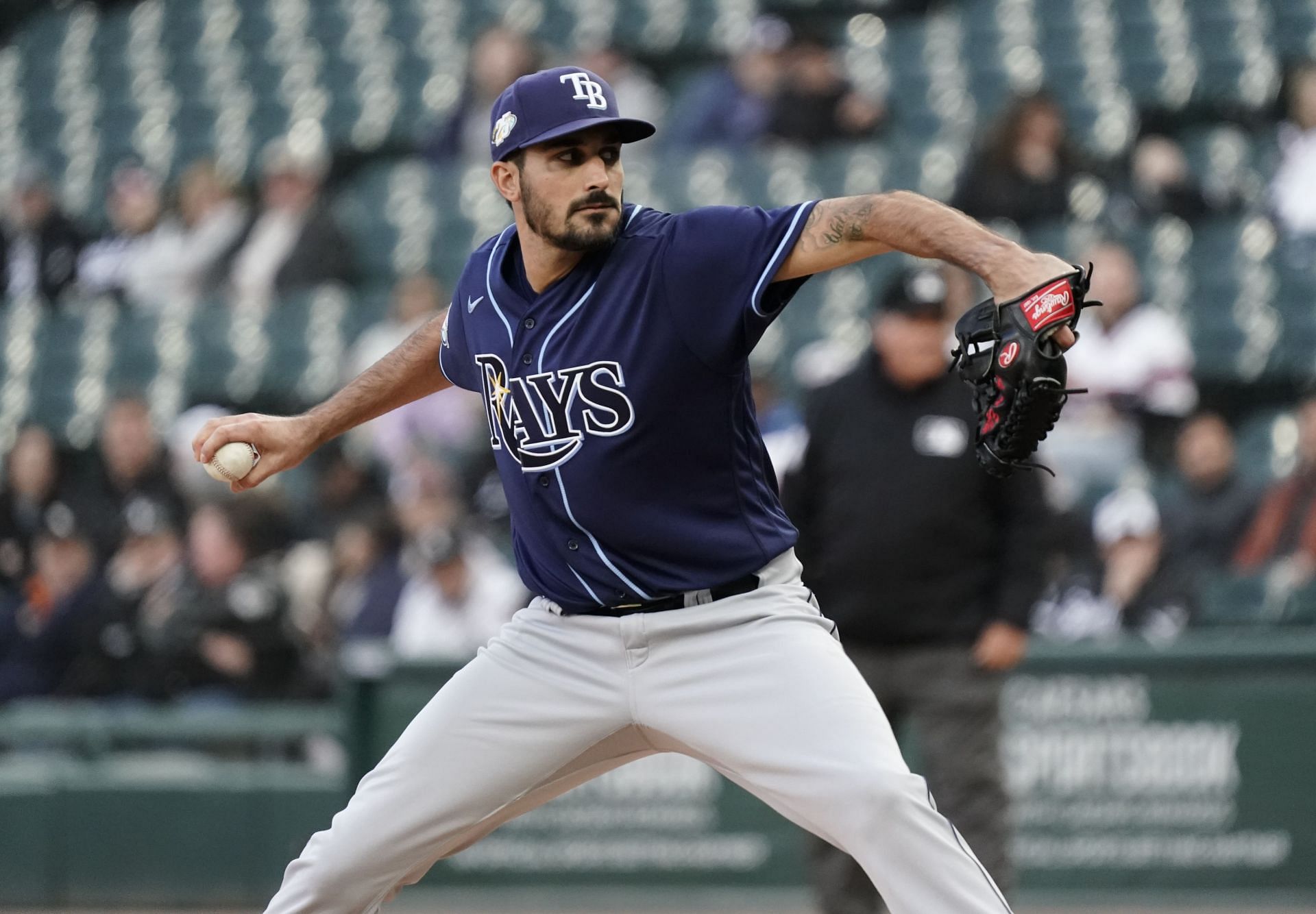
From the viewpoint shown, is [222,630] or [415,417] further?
[415,417]

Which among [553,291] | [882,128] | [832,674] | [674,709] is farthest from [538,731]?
[882,128]

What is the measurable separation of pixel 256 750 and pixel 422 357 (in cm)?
376

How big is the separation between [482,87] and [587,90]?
750cm

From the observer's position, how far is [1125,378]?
28.9 ft

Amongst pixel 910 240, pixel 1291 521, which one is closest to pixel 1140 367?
pixel 1291 521

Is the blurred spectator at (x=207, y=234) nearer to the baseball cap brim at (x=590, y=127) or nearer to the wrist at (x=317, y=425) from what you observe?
the wrist at (x=317, y=425)

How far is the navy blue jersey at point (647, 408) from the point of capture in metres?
3.64

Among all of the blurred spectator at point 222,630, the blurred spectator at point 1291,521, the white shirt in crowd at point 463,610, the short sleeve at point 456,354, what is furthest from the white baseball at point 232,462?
the blurred spectator at point 1291,521

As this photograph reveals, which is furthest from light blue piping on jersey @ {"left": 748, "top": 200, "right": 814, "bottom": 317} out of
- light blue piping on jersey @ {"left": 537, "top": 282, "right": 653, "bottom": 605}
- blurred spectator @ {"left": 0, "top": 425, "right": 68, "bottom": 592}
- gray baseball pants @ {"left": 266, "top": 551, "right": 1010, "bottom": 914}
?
blurred spectator @ {"left": 0, "top": 425, "right": 68, "bottom": 592}

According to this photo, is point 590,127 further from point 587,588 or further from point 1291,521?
point 1291,521

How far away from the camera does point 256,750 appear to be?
7559 mm

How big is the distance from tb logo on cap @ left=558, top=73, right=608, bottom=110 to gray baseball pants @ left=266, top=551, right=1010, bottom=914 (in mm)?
1004

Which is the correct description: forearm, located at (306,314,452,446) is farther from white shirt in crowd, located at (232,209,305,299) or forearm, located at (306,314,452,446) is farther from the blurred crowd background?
white shirt in crowd, located at (232,209,305,299)

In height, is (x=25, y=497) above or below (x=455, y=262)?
below
